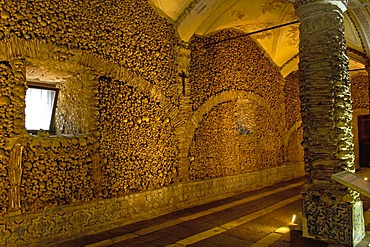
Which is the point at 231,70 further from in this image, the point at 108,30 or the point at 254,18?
the point at 108,30

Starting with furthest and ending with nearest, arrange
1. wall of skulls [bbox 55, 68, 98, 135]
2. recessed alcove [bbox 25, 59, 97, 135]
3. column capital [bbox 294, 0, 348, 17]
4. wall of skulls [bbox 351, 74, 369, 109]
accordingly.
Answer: wall of skulls [bbox 351, 74, 369, 109], wall of skulls [bbox 55, 68, 98, 135], recessed alcove [bbox 25, 59, 97, 135], column capital [bbox 294, 0, 348, 17]

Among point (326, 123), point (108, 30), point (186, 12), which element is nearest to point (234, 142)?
point (186, 12)

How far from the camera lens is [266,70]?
8.69 m

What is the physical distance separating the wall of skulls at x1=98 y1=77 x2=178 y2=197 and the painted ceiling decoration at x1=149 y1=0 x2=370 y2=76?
177 centimetres

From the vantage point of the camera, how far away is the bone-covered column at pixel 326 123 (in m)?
3.67

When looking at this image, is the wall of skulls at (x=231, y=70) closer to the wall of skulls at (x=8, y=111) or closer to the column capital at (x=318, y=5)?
the column capital at (x=318, y=5)

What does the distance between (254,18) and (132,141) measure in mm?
4135

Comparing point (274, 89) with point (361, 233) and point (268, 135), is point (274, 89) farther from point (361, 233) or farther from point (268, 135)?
point (361, 233)

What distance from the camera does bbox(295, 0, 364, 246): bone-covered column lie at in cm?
367

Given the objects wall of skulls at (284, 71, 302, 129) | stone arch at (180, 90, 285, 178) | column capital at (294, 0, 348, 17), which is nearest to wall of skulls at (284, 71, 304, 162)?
wall of skulls at (284, 71, 302, 129)

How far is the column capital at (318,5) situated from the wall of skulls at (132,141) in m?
2.84

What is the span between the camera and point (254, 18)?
675 centimetres

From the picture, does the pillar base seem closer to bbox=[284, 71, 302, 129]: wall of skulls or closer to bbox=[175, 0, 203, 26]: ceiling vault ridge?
bbox=[175, 0, 203, 26]: ceiling vault ridge

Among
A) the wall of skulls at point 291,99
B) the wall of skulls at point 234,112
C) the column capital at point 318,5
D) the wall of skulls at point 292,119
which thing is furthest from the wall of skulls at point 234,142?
the column capital at point 318,5
